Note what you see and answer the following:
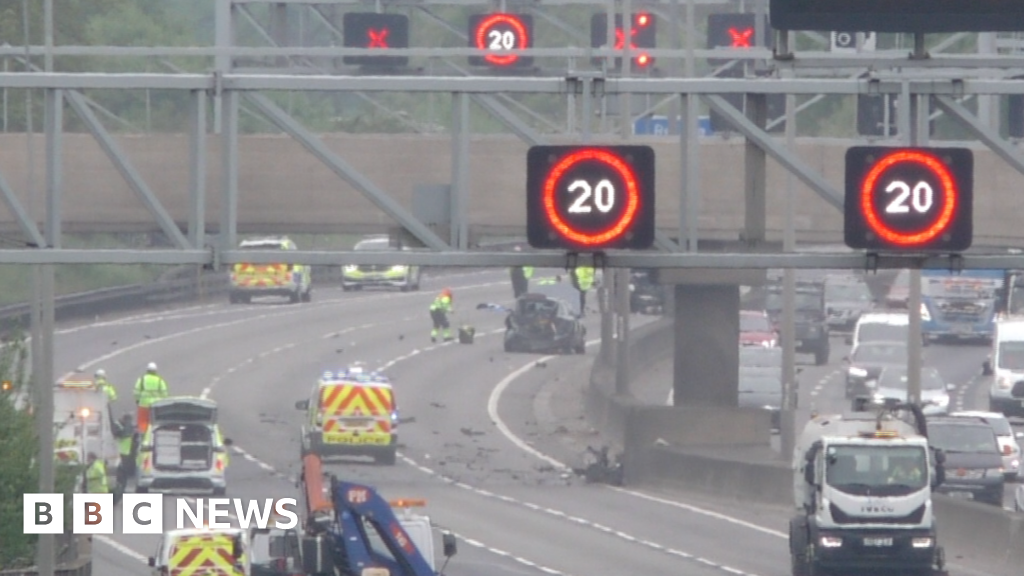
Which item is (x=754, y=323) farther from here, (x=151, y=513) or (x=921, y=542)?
(x=921, y=542)

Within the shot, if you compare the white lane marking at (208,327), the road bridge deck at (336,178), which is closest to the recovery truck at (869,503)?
the road bridge deck at (336,178)

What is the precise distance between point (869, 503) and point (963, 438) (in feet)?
28.0

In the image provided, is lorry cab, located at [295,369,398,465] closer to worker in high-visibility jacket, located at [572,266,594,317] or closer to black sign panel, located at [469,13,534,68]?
black sign panel, located at [469,13,534,68]

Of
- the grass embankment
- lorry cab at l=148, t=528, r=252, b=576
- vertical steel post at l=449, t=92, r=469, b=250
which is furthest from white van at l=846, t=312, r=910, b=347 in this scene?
vertical steel post at l=449, t=92, r=469, b=250

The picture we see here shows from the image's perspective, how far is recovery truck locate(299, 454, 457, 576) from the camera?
23.0m

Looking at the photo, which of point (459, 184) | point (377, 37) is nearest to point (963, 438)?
point (377, 37)

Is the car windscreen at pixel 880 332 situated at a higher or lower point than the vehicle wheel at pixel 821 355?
higher

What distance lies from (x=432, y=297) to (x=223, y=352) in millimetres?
18674

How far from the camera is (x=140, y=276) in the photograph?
7738cm

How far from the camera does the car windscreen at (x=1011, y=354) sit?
51406 millimetres

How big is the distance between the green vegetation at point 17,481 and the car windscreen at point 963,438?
15.0 m

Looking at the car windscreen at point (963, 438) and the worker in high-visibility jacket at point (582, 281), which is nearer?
the car windscreen at point (963, 438)

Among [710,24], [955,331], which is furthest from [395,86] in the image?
[955,331]

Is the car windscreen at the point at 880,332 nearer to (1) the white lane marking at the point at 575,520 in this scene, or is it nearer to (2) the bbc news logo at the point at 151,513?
(1) the white lane marking at the point at 575,520
